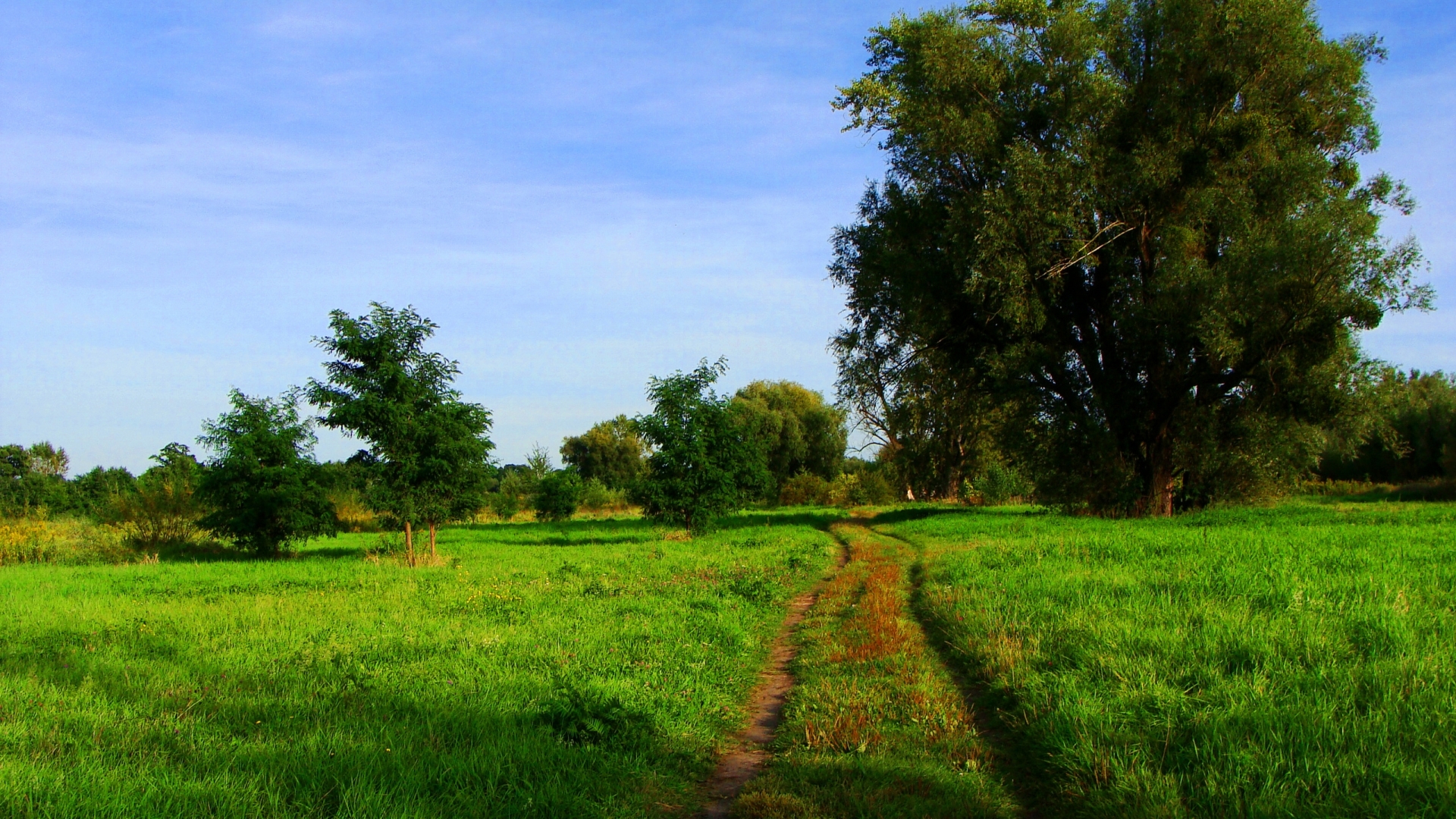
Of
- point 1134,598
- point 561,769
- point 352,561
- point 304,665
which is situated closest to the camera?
point 561,769

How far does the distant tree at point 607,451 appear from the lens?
83562mm

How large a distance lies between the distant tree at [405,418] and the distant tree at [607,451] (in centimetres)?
5898

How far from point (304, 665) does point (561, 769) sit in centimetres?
427

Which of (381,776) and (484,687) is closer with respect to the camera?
(381,776)

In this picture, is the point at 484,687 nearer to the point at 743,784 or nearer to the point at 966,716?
the point at 743,784

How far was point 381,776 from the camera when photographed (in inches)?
192

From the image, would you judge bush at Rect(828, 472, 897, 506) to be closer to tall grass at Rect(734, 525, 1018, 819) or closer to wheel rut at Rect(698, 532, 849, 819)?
wheel rut at Rect(698, 532, 849, 819)

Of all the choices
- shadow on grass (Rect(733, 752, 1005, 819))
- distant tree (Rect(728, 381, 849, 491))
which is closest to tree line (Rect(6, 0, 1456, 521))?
shadow on grass (Rect(733, 752, 1005, 819))

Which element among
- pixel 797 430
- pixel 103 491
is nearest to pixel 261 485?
pixel 103 491

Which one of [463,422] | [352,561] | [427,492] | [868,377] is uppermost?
[868,377]

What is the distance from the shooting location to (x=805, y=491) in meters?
57.1

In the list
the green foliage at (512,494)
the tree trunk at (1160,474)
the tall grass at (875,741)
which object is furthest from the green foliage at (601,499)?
the tall grass at (875,741)

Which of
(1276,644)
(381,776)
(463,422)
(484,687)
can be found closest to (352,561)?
(463,422)

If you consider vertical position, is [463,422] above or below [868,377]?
below
